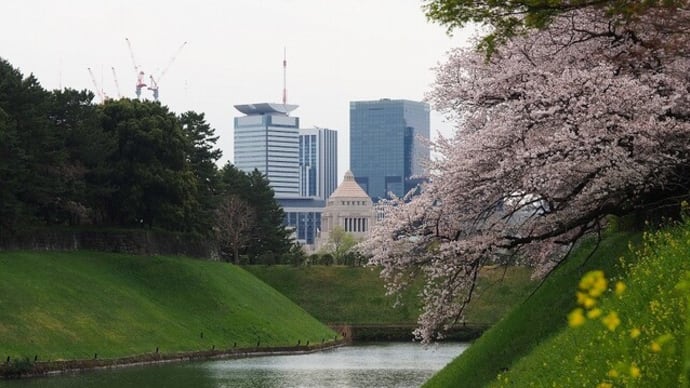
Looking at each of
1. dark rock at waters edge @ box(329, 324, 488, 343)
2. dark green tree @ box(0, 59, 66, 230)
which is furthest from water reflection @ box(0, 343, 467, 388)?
dark rock at waters edge @ box(329, 324, 488, 343)

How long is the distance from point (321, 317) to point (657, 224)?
77355 millimetres

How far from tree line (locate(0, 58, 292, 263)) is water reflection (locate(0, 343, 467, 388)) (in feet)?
63.7

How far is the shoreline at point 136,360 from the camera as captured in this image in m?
53.8

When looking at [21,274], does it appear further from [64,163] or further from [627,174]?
[627,174]

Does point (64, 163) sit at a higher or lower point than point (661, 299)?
higher

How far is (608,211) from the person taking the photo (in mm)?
27156

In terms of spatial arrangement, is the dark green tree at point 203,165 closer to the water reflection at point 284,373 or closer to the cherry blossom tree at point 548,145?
the water reflection at point 284,373

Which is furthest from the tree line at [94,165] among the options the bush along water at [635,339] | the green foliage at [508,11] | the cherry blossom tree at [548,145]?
the bush along water at [635,339]

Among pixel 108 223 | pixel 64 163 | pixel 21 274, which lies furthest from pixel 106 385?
pixel 108 223

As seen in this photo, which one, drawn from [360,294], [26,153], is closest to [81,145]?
[26,153]

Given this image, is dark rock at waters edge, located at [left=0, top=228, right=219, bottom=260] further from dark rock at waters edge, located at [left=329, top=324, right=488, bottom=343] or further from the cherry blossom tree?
the cherry blossom tree

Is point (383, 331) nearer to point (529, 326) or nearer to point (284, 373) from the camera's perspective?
point (284, 373)

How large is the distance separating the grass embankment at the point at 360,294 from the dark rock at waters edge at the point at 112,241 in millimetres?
11628

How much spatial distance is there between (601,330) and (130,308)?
58.8 meters
